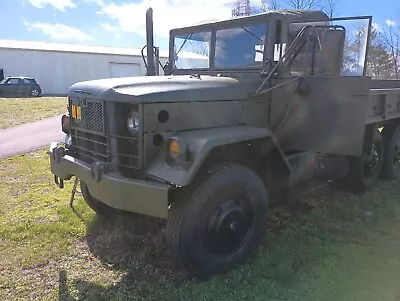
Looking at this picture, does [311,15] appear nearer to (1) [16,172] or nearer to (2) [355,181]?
(2) [355,181]

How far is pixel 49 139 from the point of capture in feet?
34.5

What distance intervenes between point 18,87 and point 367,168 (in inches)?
1056

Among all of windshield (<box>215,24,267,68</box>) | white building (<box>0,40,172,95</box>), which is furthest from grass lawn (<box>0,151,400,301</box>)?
white building (<box>0,40,172,95</box>)

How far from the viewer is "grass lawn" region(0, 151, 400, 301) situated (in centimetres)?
323

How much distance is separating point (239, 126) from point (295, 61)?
1.02 m

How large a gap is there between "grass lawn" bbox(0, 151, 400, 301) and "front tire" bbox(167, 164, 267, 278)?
0.15 m

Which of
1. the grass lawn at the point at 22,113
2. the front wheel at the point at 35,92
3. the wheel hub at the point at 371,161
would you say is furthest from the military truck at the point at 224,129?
the front wheel at the point at 35,92

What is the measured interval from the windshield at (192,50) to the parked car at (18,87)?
25.2 metres

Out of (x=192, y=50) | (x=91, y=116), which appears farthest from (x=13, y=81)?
(x=91, y=116)

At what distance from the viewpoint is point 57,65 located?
34.9 meters

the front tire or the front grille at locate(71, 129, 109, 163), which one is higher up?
the front grille at locate(71, 129, 109, 163)

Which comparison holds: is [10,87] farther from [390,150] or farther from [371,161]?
[371,161]

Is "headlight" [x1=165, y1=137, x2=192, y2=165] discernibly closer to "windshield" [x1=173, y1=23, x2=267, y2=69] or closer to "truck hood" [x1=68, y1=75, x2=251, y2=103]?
"truck hood" [x1=68, y1=75, x2=251, y2=103]

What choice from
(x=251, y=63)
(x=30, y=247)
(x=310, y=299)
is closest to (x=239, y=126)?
(x=251, y=63)
